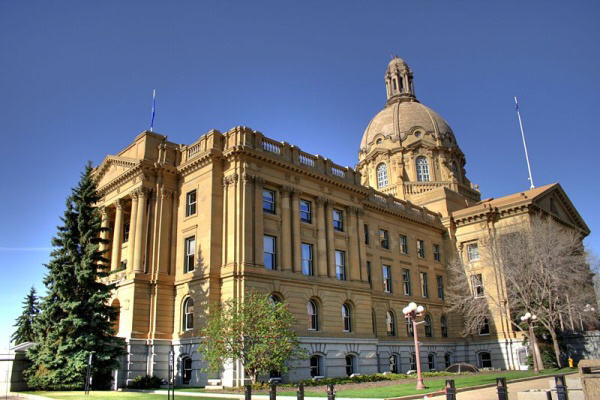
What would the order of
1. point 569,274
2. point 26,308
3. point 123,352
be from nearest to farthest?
point 123,352 < point 569,274 < point 26,308

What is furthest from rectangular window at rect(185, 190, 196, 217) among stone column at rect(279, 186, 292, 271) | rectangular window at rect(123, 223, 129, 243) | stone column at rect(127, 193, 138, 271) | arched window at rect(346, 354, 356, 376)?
arched window at rect(346, 354, 356, 376)

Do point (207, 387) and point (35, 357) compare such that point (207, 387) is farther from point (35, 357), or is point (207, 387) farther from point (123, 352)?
point (35, 357)

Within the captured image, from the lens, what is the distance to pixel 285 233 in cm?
3512

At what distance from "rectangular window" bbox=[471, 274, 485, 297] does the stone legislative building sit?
227 mm

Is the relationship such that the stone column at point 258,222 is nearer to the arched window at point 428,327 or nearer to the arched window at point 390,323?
the arched window at point 390,323

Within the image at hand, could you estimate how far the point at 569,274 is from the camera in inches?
1641

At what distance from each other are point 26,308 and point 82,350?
30602 millimetres

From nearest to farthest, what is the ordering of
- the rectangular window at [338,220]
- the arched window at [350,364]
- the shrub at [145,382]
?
the shrub at [145,382]
the arched window at [350,364]
the rectangular window at [338,220]

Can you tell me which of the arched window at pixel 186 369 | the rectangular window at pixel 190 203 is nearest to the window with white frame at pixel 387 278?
the rectangular window at pixel 190 203

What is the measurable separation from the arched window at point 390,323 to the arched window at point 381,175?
26149 mm

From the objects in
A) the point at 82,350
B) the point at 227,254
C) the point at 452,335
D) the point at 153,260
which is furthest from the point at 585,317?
the point at 82,350

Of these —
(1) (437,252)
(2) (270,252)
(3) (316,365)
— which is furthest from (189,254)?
(1) (437,252)

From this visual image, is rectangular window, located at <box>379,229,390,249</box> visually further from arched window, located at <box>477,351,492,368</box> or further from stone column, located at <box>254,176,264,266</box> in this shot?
stone column, located at <box>254,176,264,266</box>

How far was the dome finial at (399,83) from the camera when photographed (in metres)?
80.6
